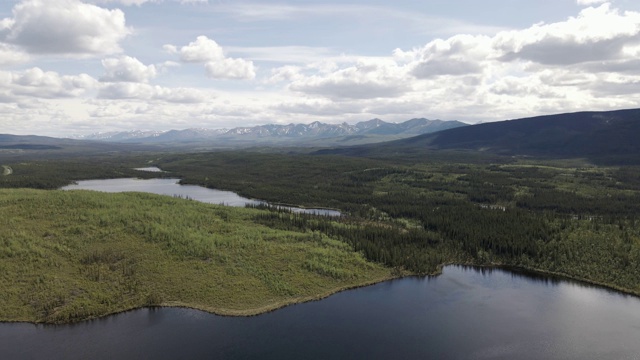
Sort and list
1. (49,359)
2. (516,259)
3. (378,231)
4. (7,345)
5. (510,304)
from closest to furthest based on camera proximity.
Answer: (49,359)
(7,345)
(510,304)
(516,259)
(378,231)

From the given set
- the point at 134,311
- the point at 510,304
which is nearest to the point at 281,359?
the point at 134,311

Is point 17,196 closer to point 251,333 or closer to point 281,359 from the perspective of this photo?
point 251,333

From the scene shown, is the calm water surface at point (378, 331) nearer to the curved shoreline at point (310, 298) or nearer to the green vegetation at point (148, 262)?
the curved shoreline at point (310, 298)

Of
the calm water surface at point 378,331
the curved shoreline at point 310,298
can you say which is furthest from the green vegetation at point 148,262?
the calm water surface at point 378,331

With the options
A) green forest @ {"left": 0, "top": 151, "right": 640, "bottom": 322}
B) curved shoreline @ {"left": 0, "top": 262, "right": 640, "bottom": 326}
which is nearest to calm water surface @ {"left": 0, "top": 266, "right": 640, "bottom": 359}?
curved shoreline @ {"left": 0, "top": 262, "right": 640, "bottom": 326}

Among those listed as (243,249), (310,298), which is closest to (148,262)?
(243,249)

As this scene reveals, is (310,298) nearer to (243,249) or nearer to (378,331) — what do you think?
(378,331)

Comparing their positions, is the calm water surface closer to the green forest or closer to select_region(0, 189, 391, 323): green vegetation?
select_region(0, 189, 391, 323): green vegetation
